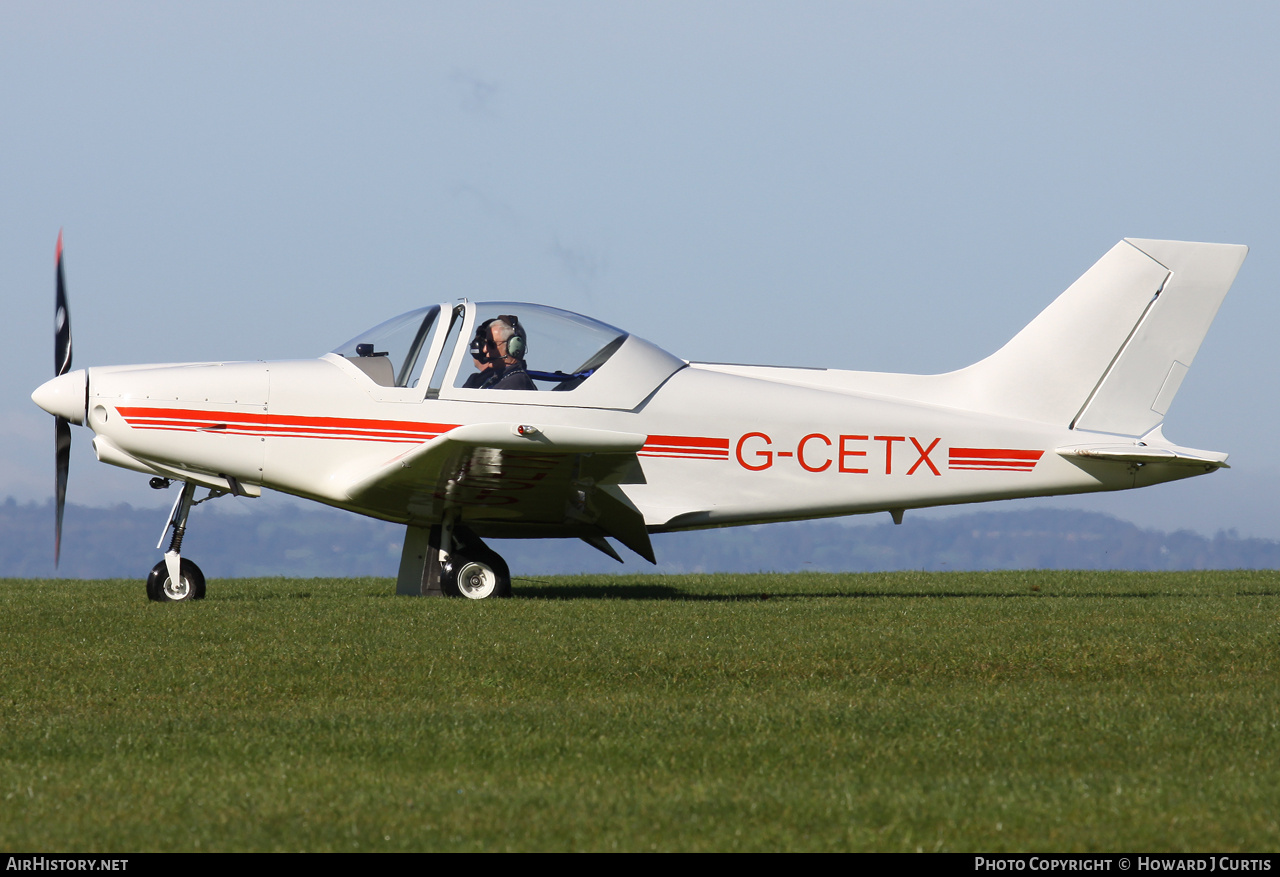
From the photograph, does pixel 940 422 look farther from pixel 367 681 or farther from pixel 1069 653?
pixel 367 681

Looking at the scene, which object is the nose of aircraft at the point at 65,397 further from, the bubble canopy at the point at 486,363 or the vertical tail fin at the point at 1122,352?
the vertical tail fin at the point at 1122,352

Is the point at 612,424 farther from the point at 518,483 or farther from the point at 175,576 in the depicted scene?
the point at 175,576

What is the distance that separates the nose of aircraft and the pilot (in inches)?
118

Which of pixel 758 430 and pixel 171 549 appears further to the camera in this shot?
pixel 758 430

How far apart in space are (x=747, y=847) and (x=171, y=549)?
24.2 ft

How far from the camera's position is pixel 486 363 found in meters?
9.37

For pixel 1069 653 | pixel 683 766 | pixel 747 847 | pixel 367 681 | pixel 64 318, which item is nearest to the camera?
pixel 747 847

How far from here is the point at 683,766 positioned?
3820mm

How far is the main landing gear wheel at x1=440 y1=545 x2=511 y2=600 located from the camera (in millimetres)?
9617

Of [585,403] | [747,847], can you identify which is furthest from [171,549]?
[747,847]

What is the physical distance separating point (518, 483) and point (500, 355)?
1.03 metres

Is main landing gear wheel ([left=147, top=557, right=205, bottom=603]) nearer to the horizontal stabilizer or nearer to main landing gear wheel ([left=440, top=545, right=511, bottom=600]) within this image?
main landing gear wheel ([left=440, top=545, right=511, bottom=600])

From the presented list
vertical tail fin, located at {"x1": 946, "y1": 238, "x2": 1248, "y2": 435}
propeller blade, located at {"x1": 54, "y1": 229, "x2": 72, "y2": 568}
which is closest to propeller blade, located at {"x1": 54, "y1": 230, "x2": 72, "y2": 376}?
propeller blade, located at {"x1": 54, "y1": 229, "x2": 72, "y2": 568}

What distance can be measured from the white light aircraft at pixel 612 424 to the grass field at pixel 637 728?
1.38m
